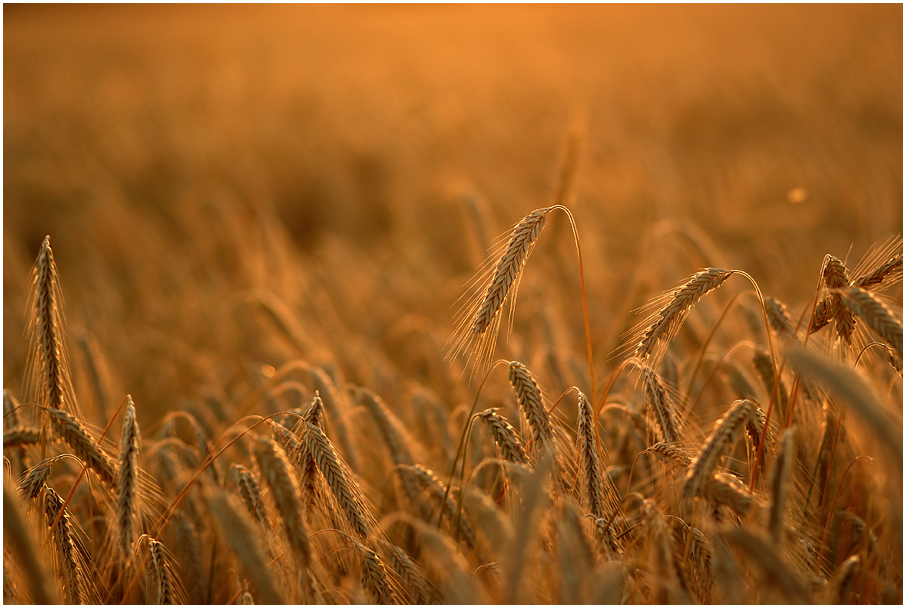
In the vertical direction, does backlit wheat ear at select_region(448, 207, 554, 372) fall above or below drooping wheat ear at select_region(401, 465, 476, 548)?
above

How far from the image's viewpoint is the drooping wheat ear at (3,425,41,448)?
55.2 inches

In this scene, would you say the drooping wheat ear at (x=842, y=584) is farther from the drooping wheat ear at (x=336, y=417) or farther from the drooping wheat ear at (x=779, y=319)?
the drooping wheat ear at (x=336, y=417)

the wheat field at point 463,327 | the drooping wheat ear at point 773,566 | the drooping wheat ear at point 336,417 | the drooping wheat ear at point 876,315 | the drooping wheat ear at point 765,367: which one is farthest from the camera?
the drooping wheat ear at point 336,417

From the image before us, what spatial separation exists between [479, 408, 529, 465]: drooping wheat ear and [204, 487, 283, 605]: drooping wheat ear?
50cm

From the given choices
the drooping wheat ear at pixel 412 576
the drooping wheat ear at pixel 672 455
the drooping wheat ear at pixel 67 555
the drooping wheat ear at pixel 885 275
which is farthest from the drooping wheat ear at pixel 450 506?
the drooping wheat ear at pixel 885 275

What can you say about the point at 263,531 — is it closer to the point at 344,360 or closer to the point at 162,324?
the point at 344,360

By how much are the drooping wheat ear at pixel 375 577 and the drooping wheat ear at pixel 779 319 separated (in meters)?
1.05

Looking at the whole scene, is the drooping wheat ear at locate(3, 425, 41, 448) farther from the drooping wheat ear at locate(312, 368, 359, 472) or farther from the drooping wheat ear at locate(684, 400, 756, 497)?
the drooping wheat ear at locate(684, 400, 756, 497)

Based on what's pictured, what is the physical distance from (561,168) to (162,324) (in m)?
2.28

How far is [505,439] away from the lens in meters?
1.24

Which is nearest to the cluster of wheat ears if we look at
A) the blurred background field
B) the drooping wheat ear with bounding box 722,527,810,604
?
the drooping wheat ear with bounding box 722,527,810,604

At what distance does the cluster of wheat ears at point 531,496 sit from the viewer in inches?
37.0

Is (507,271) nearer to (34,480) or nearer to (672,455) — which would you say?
(672,455)

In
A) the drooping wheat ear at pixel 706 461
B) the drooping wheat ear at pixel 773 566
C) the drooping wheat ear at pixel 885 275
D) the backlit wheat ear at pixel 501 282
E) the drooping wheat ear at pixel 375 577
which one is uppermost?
the backlit wheat ear at pixel 501 282
